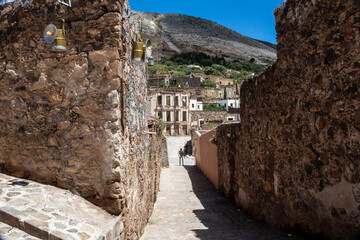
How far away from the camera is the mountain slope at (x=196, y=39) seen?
342 ft

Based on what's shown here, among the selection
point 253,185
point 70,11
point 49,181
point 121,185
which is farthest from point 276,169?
point 70,11

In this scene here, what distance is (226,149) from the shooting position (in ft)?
33.8

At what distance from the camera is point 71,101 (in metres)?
4.17

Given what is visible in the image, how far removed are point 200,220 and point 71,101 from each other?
186 inches

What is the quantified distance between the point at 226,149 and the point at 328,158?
612 centimetres

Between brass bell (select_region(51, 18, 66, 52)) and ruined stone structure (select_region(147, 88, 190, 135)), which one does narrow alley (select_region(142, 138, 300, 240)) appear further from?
ruined stone structure (select_region(147, 88, 190, 135))

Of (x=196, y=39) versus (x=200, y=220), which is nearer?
(x=200, y=220)

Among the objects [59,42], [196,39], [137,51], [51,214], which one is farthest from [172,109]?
[196,39]

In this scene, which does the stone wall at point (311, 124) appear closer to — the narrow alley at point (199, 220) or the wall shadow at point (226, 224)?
the wall shadow at point (226, 224)

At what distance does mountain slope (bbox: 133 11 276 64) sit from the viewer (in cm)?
10412

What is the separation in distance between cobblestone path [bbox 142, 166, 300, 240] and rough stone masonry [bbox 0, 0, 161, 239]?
7.10 feet

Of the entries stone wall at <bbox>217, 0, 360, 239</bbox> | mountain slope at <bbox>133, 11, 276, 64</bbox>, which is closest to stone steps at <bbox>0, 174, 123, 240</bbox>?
stone wall at <bbox>217, 0, 360, 239</bbox>

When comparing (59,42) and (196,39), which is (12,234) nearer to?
(59,42)

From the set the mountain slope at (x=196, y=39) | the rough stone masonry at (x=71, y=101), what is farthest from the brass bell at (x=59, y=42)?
the mountain slope at (x=196, y=39)
